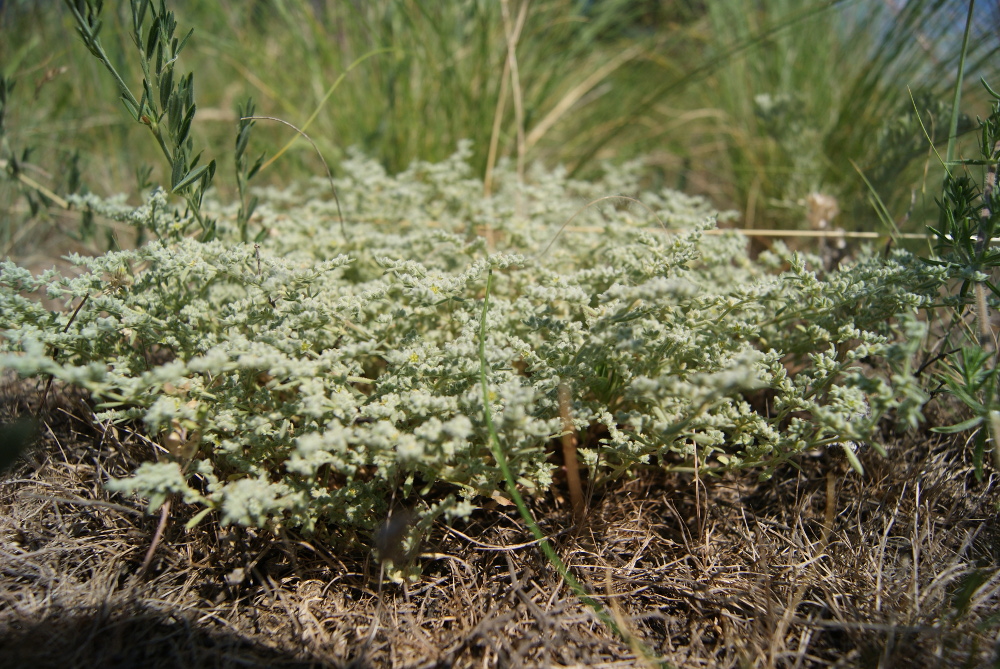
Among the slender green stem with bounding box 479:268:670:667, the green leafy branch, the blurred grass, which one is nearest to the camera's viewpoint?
the slender green stem with bounding box 479:268:670:667

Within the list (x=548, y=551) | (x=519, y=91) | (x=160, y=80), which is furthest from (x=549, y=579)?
(x=519, y=91)

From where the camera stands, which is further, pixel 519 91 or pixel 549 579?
pixel 519 91

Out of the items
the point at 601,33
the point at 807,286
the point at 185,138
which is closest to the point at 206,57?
the point at 601,33

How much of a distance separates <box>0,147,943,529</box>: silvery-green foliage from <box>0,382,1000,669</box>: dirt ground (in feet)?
0.55

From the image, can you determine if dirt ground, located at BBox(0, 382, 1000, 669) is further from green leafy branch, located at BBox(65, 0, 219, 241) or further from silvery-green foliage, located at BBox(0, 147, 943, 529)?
green leafy branch, located at BBox(65, 0, 219, 241)

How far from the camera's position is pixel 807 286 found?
1.63 metres

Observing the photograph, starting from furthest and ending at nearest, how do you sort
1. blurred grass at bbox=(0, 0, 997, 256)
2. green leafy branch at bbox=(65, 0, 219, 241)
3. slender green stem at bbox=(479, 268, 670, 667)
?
blurred grass at bbox=(0, 0, 997, 256) → green leafy branch at bbox=(65, 0, 219, 241) → slender green stem at bbox=(479, 268, 670, 667)

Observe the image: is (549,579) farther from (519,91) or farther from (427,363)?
(519,91)

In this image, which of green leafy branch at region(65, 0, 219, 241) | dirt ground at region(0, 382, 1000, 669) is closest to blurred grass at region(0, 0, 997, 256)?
green leafy branch at region(65, 0, 219, 241)

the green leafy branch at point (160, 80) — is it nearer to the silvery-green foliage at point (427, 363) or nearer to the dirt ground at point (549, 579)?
the silvery-green foliage at point (427, 363)

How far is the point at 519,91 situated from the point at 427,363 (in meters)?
1.96

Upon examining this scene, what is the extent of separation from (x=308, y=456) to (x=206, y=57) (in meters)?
4.21

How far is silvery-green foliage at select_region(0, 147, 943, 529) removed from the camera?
1327mm

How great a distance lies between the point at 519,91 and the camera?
301 centimetres
